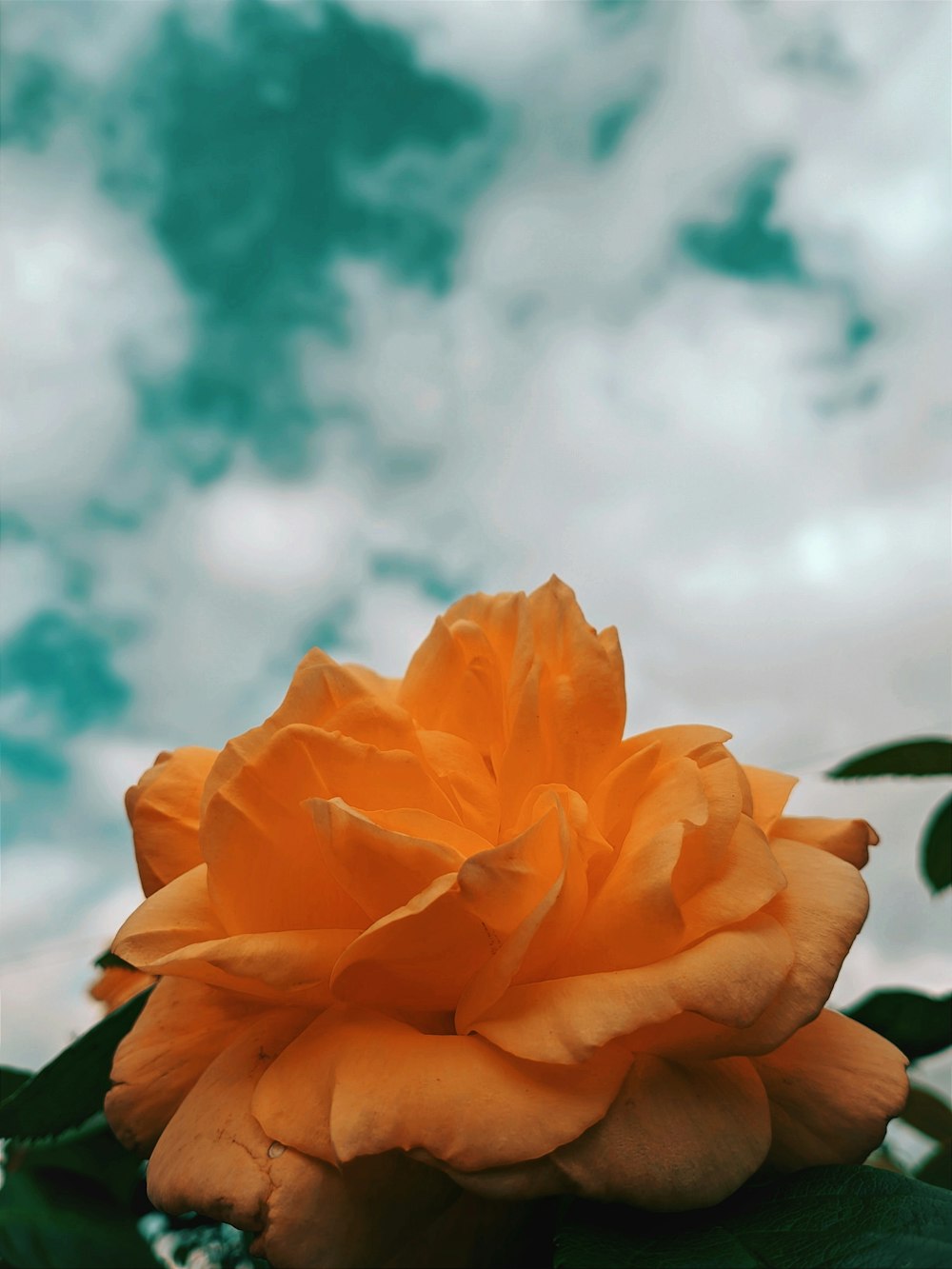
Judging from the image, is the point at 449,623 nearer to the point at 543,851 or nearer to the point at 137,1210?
the point at 543,851

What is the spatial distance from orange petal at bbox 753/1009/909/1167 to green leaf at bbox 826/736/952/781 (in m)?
0.37

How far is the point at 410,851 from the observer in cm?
32

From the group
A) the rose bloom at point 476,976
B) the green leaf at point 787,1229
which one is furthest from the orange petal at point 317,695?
the green leaf at point 787,1229

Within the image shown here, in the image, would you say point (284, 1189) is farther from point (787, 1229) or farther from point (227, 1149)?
point (787, 1229)

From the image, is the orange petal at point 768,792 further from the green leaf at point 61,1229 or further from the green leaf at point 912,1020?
the green leaf at point 61,1229

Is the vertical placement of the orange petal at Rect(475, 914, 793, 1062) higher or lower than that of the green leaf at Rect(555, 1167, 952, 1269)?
higher

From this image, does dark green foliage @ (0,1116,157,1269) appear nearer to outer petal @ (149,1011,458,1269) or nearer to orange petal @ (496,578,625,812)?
outer petal @ (149,1011,458,1269)

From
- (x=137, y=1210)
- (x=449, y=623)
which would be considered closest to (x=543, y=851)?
(x=449, y=623)

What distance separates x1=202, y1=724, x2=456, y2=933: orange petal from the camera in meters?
0.36

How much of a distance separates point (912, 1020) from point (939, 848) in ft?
0.71

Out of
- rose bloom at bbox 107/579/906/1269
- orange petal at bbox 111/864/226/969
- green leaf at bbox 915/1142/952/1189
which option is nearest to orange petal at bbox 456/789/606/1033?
rose bloom at bbox 107/579/906/1269

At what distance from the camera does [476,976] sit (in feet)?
1.09

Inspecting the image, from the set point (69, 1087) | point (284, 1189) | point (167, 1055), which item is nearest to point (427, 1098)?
point (284, 1189)

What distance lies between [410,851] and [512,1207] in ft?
0.40
